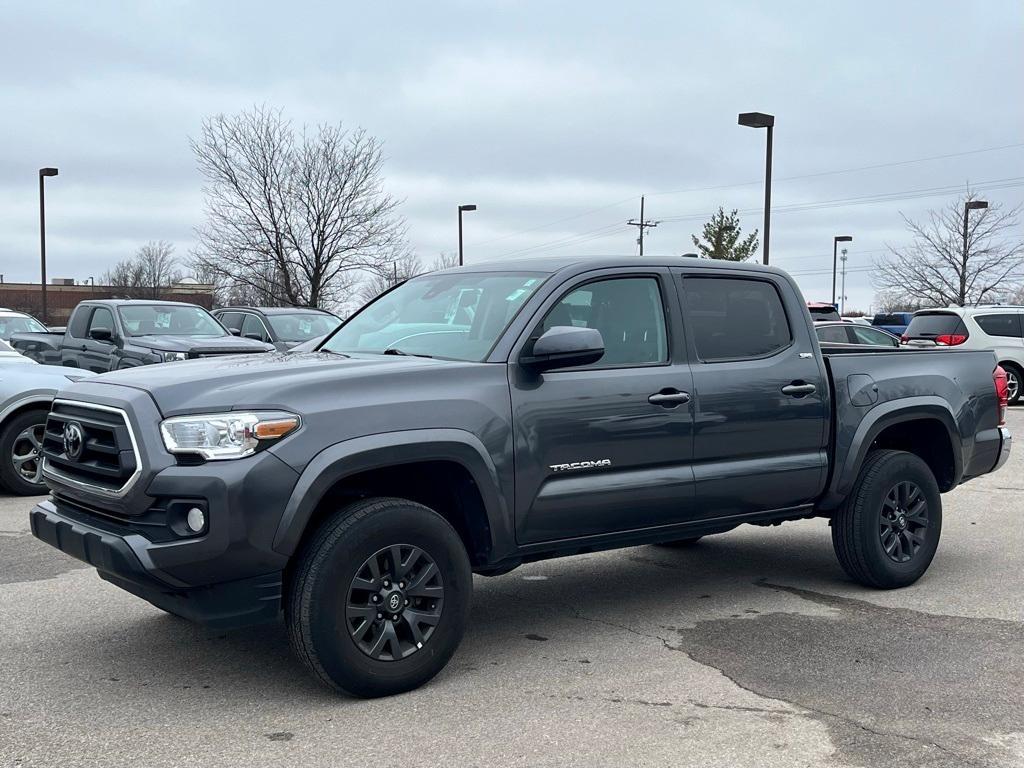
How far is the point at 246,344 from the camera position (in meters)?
13.1

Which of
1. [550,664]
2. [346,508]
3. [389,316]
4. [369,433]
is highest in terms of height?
[389,316]

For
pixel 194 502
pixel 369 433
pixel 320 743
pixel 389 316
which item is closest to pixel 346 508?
pixel 369 433

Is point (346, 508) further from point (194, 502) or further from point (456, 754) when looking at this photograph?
point (456, 754)

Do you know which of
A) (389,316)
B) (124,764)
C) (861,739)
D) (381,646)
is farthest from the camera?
(389,316)

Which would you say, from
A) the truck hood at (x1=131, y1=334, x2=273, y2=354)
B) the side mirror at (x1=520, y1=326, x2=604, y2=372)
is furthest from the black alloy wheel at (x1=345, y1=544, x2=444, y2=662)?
the truck hood at (x1=131, y1=334, x2=273, y2=354)

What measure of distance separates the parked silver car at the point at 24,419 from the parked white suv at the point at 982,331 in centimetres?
1516

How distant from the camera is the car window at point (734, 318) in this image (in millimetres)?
5555

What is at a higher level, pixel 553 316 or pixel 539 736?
pixel 553 316

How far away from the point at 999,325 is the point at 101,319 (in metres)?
15.4

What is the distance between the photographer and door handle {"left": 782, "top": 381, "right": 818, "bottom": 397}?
5.67m

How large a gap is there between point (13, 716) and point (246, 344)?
9.17 metres

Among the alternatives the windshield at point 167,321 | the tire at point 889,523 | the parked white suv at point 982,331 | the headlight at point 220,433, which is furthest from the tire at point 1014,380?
the headlight at point 220,433

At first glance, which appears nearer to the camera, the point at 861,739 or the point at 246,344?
the point at 861,739

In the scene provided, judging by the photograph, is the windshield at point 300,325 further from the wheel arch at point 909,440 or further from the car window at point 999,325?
the car window at point 999,325
